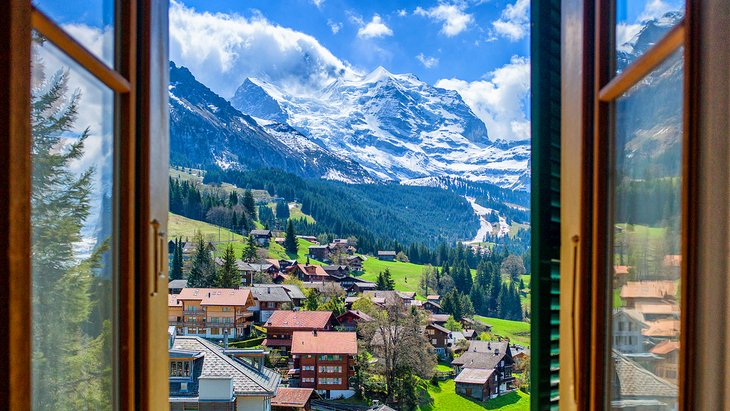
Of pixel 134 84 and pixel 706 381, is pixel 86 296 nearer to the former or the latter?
pixel 134 84

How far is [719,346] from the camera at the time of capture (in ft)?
1.22

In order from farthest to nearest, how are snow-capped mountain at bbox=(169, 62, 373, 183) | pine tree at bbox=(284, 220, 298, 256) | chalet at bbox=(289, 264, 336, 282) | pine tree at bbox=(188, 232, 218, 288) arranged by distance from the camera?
snow-capped mountain at bbox=(169, 62, 373, 183) < pine tree at bbox=(284, 220, 298, 256) < chalet at bbox=(289, 264, 336, 282) < pine tree at bbox=(188, 232, 218, 288)

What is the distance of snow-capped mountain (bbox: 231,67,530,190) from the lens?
576cm

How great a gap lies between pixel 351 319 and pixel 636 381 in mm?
3193

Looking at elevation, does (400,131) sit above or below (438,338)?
above

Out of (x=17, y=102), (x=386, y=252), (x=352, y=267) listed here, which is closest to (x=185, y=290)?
(x=352, y=267)

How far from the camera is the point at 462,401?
3682 mm

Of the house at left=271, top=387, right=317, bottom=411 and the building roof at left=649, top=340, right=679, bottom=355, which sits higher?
the building roof at left=649, top=340, right=679, bottom=355

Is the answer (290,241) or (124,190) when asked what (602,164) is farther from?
(290,241)

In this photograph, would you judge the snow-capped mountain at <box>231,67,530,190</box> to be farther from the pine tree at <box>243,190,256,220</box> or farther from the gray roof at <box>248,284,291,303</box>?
the gray roof at <box>248,284,291,303</box>

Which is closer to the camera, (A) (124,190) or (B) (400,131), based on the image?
(A) (124,190)

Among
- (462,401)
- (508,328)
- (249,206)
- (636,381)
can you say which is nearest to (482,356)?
(508,328)

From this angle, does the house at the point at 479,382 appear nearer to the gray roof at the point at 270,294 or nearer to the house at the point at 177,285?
the gray roof at the point at 270,294

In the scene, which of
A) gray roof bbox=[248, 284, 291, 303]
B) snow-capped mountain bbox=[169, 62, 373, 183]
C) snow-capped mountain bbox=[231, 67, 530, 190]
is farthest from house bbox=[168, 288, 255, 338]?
snow-capped mountain bbox=[231, 67, 530, 190]
